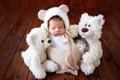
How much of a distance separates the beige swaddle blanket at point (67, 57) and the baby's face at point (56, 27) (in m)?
0.04

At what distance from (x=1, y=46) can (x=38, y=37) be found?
1.78ft

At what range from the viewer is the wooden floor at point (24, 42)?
1301 mm

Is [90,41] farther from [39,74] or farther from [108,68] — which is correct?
[39,74]

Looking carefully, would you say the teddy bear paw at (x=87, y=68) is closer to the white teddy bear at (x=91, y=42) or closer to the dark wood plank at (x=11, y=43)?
the white teddy bear at (x=91, y=42)

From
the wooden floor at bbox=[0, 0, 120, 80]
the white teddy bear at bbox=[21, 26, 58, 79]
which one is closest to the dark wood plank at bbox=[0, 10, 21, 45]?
the wooden floor at bbox=[0, 0, 120, 80]

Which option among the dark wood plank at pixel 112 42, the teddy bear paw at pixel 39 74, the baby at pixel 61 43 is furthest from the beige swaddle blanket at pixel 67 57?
the dark wood plank at pixel 112 42

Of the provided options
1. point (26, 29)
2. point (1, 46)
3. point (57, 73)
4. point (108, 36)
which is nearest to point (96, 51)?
point (57, 73)

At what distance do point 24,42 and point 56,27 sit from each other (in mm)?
576

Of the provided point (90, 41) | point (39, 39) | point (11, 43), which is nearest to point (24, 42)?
point (11, 43)

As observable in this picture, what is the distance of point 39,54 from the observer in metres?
1.26

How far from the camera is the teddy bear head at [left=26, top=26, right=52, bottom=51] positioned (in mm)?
1222

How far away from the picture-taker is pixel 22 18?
2.35 meters

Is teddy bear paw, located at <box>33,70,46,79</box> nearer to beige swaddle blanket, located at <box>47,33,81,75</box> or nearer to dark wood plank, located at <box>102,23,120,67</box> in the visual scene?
beige swaddle blanket, located at <box>47,33,81,75</box>

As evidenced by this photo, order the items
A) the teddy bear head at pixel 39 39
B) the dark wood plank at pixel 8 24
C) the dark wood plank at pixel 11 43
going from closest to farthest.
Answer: the teddy bear head at pixel 39 39 < the dark wood plank at pixel 11 43 < the dark wood plank at pixel 8 24
